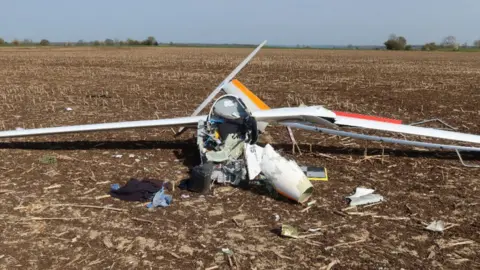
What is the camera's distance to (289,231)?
530cm

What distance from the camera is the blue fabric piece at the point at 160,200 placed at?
6.16m

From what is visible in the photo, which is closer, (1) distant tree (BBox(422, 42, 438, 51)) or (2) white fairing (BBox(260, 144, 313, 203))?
(2) white fairing (BBox(260, 144, 313, 203))

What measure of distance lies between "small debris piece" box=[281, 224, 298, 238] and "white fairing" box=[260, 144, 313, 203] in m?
0.83

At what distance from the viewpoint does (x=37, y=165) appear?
7.81 metres

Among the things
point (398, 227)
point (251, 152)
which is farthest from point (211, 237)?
point (398, 227)

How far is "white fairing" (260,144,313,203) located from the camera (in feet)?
20.1

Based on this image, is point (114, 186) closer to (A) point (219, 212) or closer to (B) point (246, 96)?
(A) point (219, 212)

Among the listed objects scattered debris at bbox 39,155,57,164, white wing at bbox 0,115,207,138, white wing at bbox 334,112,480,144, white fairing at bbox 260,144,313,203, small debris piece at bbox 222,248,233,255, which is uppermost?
white wing at bbox 334,112,480,144

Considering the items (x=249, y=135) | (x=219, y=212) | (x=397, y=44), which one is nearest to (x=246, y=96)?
(x=249, y=135)

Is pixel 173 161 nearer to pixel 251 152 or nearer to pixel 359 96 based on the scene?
pixel 251 152

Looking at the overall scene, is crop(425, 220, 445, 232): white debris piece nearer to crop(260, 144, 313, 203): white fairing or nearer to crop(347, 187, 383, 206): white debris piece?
crop(347, 187, 383, 206): white debris piece

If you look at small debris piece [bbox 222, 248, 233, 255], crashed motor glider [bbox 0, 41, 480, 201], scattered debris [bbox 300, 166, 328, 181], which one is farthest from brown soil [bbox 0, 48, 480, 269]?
crashed motor glider [bbox 0, 41, 480, 201]

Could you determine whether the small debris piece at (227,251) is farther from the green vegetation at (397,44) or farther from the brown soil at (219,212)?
the green vegetation at (397,44)

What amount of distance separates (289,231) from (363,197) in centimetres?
171
